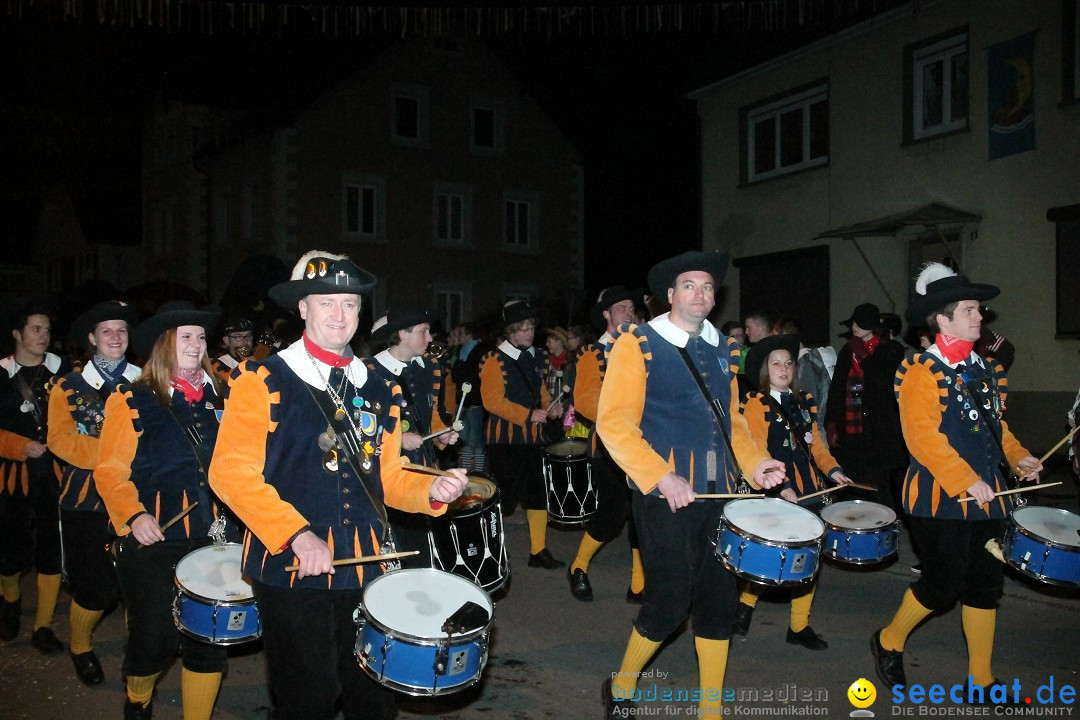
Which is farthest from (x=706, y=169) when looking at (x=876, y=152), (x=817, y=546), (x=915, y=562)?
(x=817, y=546)

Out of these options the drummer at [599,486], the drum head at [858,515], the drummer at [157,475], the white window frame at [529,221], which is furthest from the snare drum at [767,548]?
the white window frame at [529,221]

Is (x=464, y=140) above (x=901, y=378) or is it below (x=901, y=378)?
above

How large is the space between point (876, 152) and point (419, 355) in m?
10.4

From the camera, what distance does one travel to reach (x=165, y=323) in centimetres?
450

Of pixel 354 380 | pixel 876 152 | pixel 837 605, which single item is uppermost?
pixel 876 152

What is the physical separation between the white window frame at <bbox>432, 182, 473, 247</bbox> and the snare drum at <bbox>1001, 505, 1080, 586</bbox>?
24306mm

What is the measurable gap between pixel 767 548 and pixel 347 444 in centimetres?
188

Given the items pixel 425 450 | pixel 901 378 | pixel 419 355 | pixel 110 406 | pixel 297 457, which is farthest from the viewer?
pixel 419 355

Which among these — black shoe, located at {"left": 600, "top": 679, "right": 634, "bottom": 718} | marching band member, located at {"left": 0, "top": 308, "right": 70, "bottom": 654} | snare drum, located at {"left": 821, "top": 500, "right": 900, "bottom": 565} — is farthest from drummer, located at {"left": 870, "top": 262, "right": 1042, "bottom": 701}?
marching band member, located at {"left": 0, "top": 308, "right": 70, "bottom": 654}

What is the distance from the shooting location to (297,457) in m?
3.37

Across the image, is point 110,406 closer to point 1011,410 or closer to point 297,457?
point 297,457

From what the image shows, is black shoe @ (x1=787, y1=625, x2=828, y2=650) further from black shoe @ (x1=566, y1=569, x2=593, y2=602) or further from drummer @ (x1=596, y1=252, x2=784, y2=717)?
drummer @ (x1=596, y1=252, x2=784, y2=717)

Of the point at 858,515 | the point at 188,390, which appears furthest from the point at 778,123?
the point at 188,390

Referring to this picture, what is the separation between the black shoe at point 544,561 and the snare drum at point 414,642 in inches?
193
